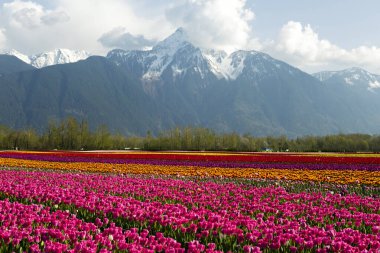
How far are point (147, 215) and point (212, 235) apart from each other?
2.09 meters

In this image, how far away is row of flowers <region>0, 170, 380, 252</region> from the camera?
8.48 m

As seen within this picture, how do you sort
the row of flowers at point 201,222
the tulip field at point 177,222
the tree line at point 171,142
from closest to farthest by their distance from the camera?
the tulip field at point 177,222 → the row of flowers at point 201,222 → the tree line at point 171,142

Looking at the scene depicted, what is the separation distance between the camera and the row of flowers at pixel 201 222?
8484mm

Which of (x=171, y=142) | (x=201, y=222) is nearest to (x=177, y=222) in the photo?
(x=201, y=222)

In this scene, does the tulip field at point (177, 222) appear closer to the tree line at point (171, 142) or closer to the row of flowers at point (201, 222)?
the row of flowers at point (201, 222)

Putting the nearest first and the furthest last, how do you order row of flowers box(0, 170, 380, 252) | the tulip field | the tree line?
the tulip field < row of flowers box(0, 170, 380, 252) < the tree line

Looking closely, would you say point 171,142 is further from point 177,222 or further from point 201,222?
point 201,222

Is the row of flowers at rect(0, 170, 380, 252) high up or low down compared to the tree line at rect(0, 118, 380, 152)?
down

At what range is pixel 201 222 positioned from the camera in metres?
9.88

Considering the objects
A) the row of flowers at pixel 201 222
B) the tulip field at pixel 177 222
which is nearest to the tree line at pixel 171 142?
the tulip field at pixel 177 222

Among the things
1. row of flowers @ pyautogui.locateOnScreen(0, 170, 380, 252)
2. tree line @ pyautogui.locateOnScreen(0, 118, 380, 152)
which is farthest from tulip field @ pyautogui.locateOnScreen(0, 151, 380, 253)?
tree line @ pyautogui.locateOnScreen(0, 118, 380, 152)

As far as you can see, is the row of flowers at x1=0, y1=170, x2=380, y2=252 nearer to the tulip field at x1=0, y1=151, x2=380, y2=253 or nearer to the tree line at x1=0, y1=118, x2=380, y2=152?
the tulip field at x1=0, y1=151, x2=380, y2=253

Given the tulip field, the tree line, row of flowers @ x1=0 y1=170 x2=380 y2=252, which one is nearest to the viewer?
the tulip field

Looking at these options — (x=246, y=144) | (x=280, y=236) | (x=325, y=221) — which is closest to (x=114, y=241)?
(x=280, y=236)
